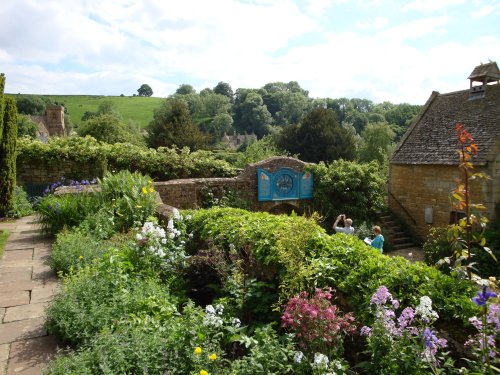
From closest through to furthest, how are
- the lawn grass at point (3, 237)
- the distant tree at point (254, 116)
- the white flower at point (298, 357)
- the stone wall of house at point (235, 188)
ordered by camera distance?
the white flower at point (298, 357) → the lawn grass at point (3, 237) → the stone wall of house at point (235, 188) → the distant tree at point (254, 116)

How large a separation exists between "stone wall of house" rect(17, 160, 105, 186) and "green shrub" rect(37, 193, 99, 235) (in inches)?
227

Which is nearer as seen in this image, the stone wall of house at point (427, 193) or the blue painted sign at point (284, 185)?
the stone wall of house at point (427, 193)

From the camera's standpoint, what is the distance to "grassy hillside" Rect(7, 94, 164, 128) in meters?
77.9

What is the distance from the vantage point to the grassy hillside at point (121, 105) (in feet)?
256

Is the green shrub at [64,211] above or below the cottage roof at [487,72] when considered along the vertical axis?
below

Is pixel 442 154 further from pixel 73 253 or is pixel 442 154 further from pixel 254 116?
pixel 254 116

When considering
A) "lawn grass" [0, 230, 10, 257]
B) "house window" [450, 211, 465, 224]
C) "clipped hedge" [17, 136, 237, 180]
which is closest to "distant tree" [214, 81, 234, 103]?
"clipped hedge" [17, 136, 237, 180]

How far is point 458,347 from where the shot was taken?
2.64m

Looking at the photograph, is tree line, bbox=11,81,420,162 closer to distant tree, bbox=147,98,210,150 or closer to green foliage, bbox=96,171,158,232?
distant tree, bbox=147,98,210,150

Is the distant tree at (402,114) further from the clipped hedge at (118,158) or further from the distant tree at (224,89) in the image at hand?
the clipped hedge at (118,158)

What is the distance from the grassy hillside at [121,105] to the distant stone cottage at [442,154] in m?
64.3

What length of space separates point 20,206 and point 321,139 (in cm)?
2299

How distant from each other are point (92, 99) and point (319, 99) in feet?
183

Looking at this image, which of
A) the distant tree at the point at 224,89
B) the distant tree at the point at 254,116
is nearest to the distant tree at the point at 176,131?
the distant tree at the point at 254,116
